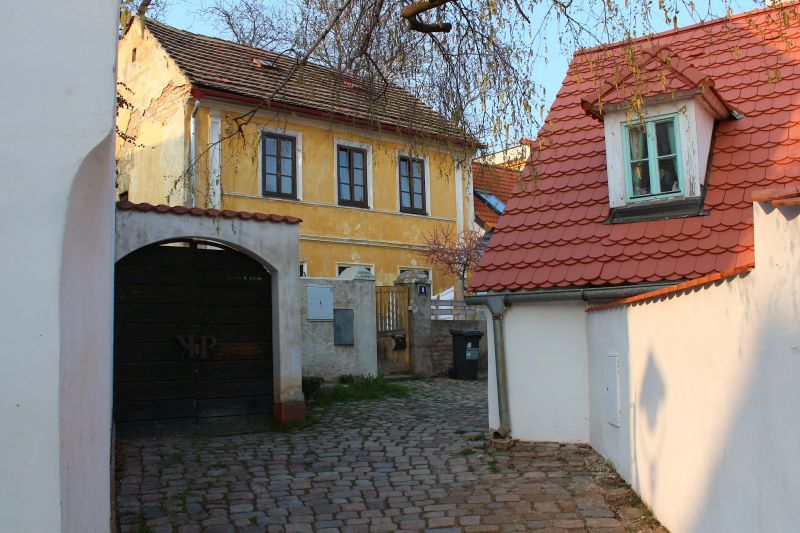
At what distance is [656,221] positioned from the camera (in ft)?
27.9

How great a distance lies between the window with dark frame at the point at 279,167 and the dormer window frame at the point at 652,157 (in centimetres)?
1075

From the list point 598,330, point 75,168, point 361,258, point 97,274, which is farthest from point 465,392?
point 75,168

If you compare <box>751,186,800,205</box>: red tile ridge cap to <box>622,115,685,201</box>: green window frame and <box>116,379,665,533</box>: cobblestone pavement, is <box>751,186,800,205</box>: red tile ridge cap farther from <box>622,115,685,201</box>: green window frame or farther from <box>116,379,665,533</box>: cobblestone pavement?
<box>622,115,685,201</box>: green window frame

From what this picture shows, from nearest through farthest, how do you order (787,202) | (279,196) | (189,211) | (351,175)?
(787,202), (189,211), (279,196), (351,175)

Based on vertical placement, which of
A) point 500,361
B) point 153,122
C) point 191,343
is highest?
point 153,122

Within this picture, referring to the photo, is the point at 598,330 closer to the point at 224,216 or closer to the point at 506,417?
the point at 506,417

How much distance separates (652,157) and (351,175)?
463 inches

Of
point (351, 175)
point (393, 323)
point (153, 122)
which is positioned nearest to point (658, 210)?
point (393, 323)

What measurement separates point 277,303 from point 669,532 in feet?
19.0

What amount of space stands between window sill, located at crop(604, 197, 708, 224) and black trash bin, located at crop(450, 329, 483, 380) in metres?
7.01

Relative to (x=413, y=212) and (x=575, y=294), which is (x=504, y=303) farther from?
(x=413, y=212)

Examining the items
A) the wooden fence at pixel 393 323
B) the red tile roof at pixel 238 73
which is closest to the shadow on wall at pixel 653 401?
the red tile roof at pixel 238 73

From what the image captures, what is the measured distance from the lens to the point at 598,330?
25.5 feet

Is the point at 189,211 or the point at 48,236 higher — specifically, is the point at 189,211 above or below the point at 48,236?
above
